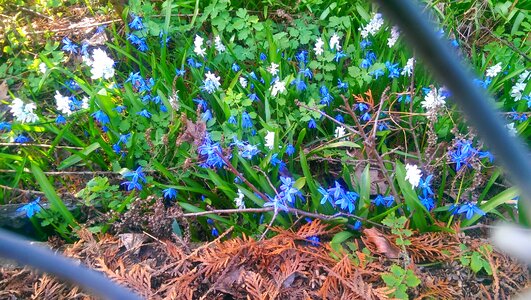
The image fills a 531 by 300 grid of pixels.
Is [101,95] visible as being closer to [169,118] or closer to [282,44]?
[169,118]

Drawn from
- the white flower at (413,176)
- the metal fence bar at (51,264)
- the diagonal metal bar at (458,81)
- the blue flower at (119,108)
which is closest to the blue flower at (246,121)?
the blue flower at (119,108)

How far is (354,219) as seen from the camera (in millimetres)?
1808

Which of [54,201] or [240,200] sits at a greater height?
[240,200]

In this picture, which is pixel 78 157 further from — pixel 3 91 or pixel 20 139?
pixel 3 91

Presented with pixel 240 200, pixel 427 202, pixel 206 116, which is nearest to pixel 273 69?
pixel 206 116

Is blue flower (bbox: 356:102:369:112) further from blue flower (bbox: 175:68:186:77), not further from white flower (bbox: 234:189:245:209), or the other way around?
blue flower (bbox: 175:68:186:77)

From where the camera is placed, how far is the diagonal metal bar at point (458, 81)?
0.29 m

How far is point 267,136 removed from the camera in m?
1.95

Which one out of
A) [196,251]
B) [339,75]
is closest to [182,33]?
[339,75]

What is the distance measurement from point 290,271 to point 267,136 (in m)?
0.56

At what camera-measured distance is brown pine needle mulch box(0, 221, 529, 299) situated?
63.4 inches

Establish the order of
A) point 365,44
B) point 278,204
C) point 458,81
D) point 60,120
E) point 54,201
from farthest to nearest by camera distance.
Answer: point 365,44, point 60,120, point 54,201, point 278,204, point 458,81

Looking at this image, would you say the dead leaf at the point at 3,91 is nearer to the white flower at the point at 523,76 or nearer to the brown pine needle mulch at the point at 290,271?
the brown pine needle mulch at the point at 290,271

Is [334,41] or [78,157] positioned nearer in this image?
[78,157]
